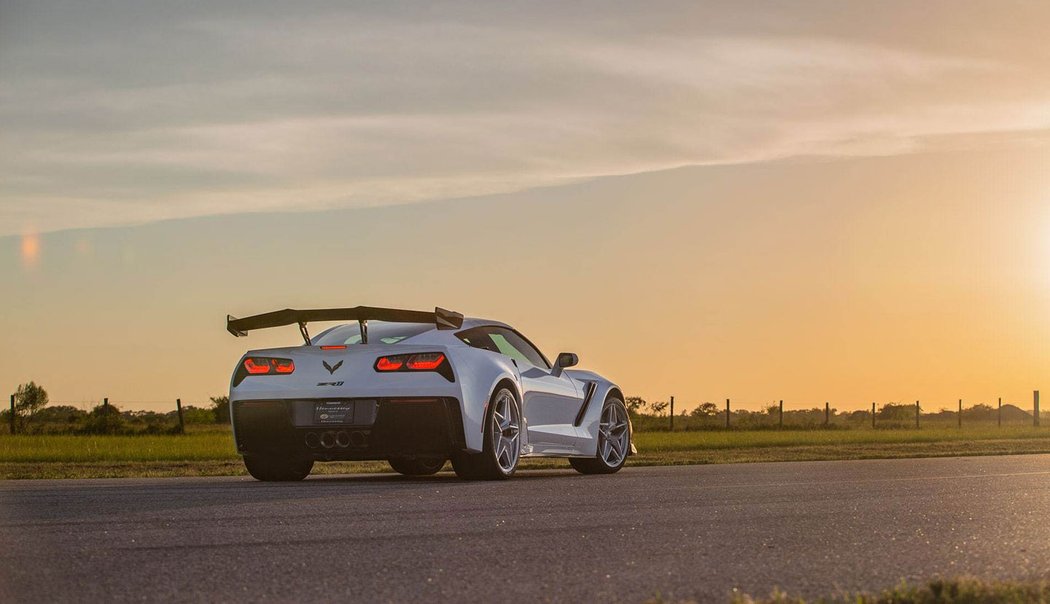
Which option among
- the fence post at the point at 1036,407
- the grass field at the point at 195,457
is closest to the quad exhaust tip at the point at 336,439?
the grass field at the point at 195,457

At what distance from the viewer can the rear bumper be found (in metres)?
10.9

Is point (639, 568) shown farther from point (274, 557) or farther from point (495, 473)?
point (495, 473)

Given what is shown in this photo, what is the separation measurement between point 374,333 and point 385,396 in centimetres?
88

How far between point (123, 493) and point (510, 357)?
11.8 feet

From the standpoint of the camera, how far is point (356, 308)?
1100 cm

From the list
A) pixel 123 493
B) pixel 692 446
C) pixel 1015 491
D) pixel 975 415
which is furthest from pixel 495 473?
pixel 975 415

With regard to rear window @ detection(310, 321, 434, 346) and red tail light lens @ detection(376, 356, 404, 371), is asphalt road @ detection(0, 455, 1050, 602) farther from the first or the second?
rear window @ detection(310, 321, 434, 346)

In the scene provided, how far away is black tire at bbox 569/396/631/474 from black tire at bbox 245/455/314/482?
2895 millimetres

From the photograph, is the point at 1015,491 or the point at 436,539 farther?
the point at 1015,491

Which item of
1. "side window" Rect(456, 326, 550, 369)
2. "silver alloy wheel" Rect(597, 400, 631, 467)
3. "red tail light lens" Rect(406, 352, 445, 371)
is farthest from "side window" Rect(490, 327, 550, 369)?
"red tail light lens" Rect(406, 352, 445, 371)

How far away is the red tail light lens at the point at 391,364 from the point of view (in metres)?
11.0

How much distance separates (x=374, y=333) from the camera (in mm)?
11688

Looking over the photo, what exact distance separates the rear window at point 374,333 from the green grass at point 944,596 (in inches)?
280

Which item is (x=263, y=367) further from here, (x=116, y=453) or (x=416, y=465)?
(x=116, y=453)
